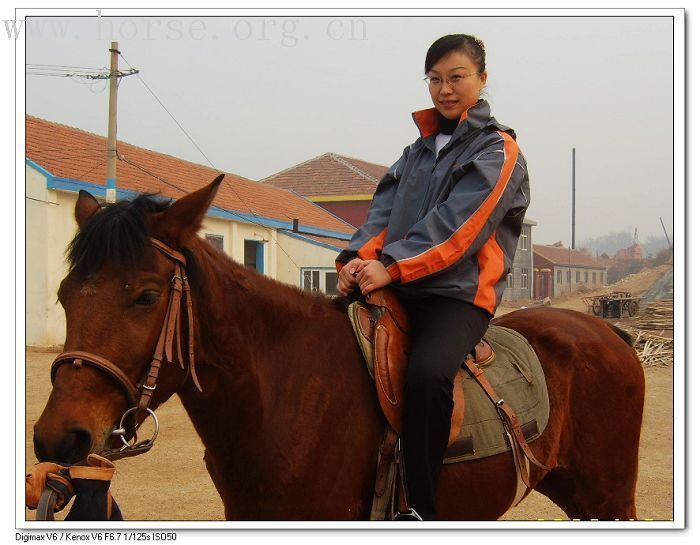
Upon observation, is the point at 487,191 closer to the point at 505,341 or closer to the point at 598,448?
the point at 505,341

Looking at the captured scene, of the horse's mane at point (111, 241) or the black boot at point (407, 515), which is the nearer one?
the horse's mane at point (111, 241)

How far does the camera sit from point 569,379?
3.32 m

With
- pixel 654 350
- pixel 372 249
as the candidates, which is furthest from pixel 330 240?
pixel 372 249

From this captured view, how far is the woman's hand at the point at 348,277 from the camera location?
9.23ft

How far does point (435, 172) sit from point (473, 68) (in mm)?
533

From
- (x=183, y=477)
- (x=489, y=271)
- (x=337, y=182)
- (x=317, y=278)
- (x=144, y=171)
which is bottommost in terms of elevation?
(x=183, y=477)

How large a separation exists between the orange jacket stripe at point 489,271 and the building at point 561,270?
29083 mm

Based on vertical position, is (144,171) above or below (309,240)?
above

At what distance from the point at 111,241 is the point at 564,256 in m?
37.9

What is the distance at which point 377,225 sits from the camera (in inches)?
122

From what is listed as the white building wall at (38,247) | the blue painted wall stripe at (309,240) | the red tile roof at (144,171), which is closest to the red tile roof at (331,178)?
the red tile roof at (144,171)

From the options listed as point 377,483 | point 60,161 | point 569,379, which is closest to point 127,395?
point 377,483

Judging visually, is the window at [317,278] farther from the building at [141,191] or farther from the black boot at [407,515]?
the black boot at [407,515]

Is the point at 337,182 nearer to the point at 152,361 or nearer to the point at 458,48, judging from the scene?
the point at 458,48
